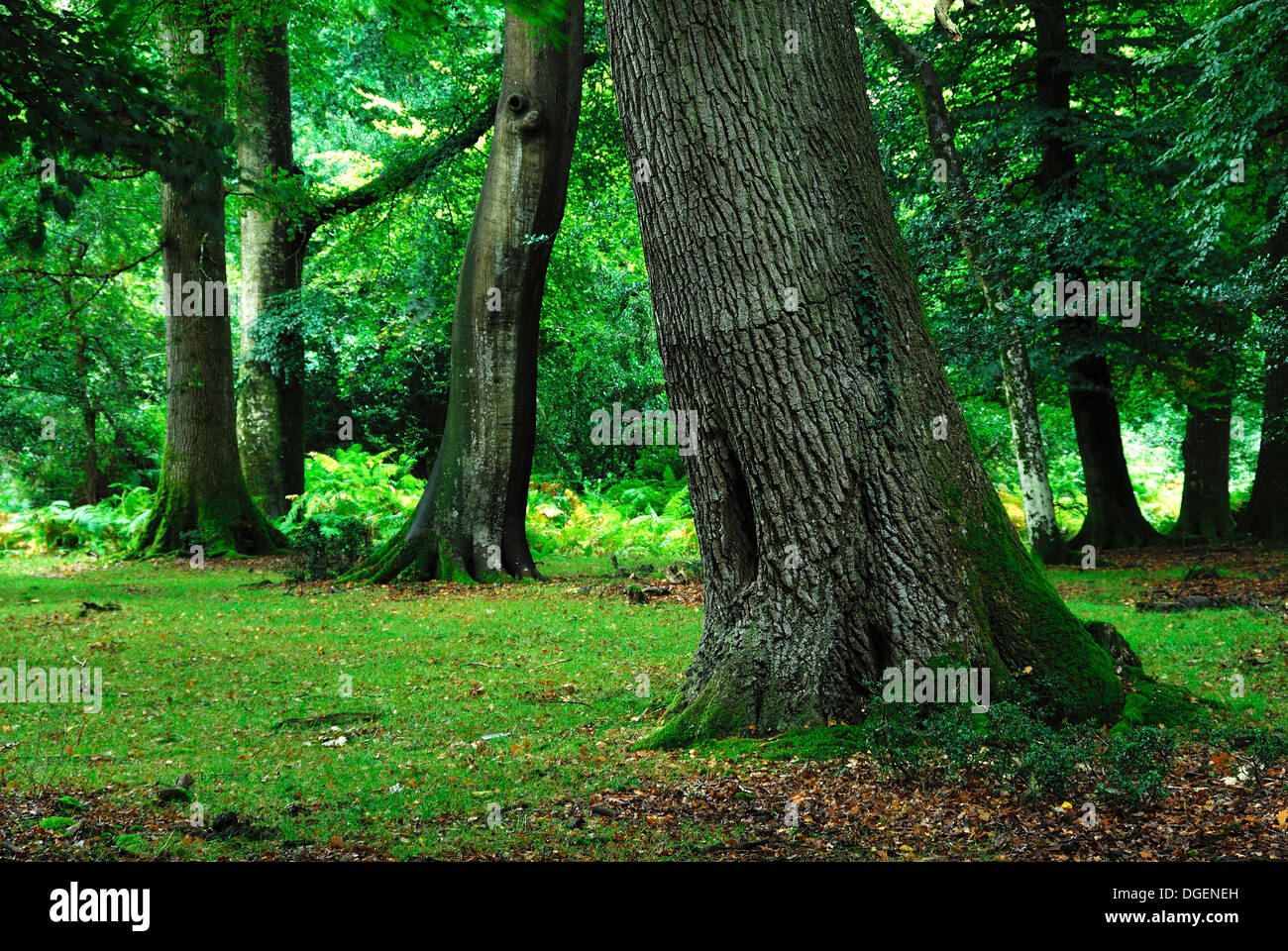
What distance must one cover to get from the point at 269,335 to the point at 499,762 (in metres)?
14.0

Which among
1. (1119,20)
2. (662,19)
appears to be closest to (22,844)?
(662,19)

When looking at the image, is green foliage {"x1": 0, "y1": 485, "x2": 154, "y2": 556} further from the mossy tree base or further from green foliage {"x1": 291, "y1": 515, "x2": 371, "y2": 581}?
green foliage {"x1": 291, "y1": 515, "x2": 371, "y2": 581}

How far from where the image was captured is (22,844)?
13.6ft

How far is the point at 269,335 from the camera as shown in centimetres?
1759

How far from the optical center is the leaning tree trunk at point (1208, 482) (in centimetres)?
1719

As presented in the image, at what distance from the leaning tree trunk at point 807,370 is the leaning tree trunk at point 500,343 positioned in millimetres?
8087

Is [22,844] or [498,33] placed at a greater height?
[498,33]

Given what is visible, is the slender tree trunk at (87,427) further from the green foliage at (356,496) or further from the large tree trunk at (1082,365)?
the large tree trunk at (1082,365)

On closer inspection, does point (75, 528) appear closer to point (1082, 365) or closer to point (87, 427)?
point (87, 427)

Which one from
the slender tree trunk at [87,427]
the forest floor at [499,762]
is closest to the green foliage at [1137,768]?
the forest floor at [499,762]

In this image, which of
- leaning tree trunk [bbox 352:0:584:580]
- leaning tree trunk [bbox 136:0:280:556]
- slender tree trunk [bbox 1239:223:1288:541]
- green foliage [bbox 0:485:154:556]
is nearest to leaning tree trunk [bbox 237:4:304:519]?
leaning tree trunk [bbox 136:0:280:556]

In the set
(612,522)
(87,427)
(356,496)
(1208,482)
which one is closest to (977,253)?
(1208,482)

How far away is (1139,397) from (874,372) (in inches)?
701

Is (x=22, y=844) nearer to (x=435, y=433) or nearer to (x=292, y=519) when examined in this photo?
(x=292, y=519)
